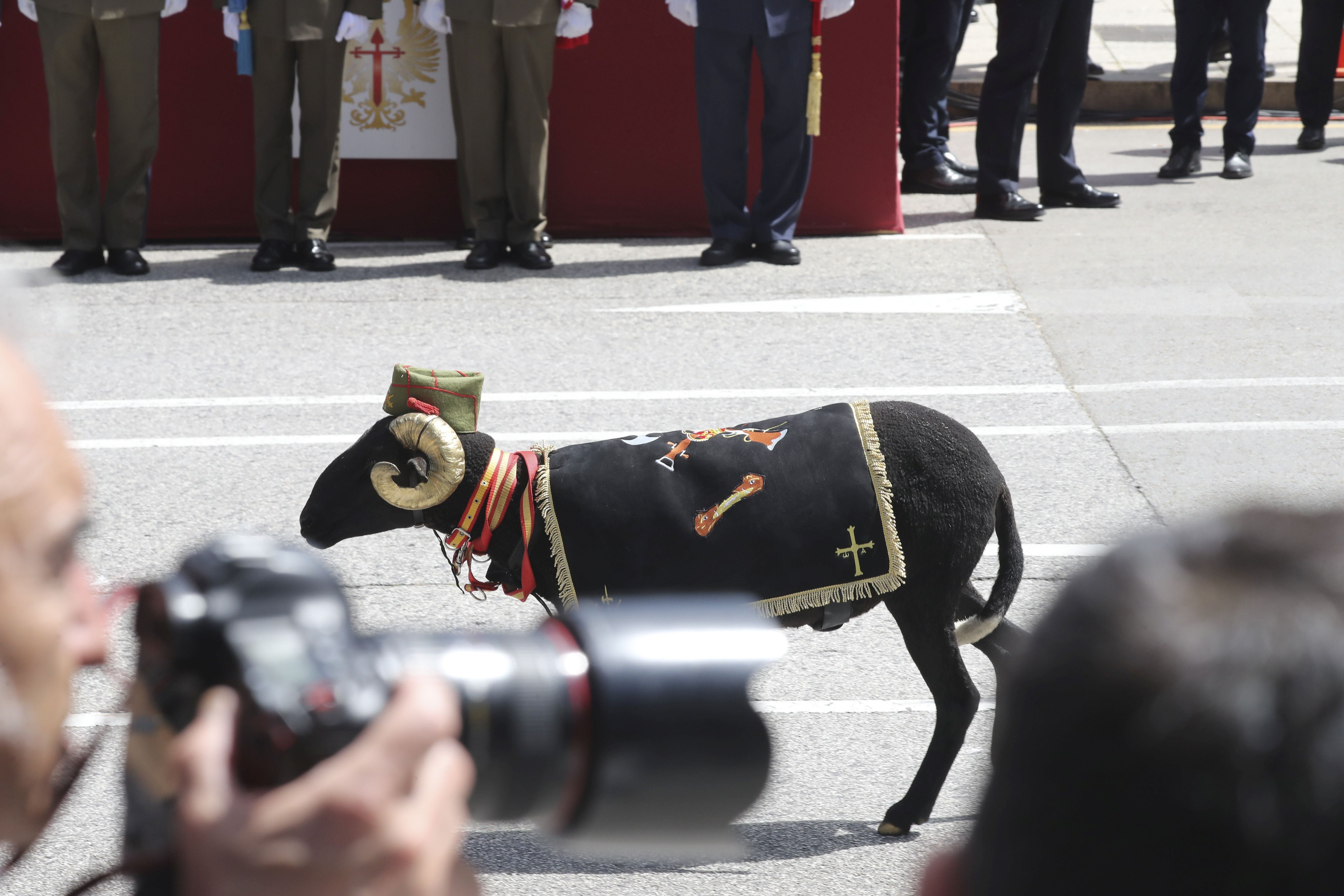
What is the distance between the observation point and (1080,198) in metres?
9.44

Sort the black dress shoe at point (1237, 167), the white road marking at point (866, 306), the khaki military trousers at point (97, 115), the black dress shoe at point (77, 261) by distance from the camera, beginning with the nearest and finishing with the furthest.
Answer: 1. the white road marking at point (866, 306)
2. the khaki military trousers at point (97, 115)
3. the black dress shoe at point (77, 261)
4. the black dress shoe at point (1237, 167)

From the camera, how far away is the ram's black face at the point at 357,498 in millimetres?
3502

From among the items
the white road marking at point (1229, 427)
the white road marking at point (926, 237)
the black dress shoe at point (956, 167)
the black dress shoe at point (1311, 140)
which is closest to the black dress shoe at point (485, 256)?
the white road marking at point (926, 237)

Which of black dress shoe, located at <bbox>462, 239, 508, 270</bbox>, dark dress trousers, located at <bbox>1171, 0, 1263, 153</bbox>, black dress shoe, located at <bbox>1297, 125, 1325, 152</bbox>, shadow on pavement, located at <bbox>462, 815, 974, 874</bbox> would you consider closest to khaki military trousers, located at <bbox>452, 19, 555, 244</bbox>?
black dress shoe, located at <bbox>462, 239, 508, 270</bbox>

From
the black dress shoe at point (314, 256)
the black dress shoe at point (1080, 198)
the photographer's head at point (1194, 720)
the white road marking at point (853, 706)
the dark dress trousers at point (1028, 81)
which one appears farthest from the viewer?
the black dress shoe at point (1080, 198)

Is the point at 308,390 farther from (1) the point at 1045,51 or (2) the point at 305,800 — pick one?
(2) the point at 305,800

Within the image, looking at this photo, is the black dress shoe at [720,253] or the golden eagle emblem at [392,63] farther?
the golden eagle emblem at [392,63]

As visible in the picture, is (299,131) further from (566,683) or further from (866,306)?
(566,683)

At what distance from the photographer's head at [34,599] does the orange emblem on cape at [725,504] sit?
7.62 ft

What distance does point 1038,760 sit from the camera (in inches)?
25.8

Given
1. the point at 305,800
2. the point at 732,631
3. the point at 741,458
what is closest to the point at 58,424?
the point at 305,800

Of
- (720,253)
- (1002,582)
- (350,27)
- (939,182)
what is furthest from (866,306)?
(1002,582)

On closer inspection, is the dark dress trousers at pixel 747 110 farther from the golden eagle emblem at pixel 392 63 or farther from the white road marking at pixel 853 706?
the white road marking at pixel 853 706

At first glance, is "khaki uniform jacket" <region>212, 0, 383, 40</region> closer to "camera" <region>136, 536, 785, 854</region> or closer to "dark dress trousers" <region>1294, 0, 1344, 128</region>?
"dark dress trousers" <region>1294, 0, 1344, 128</region>
